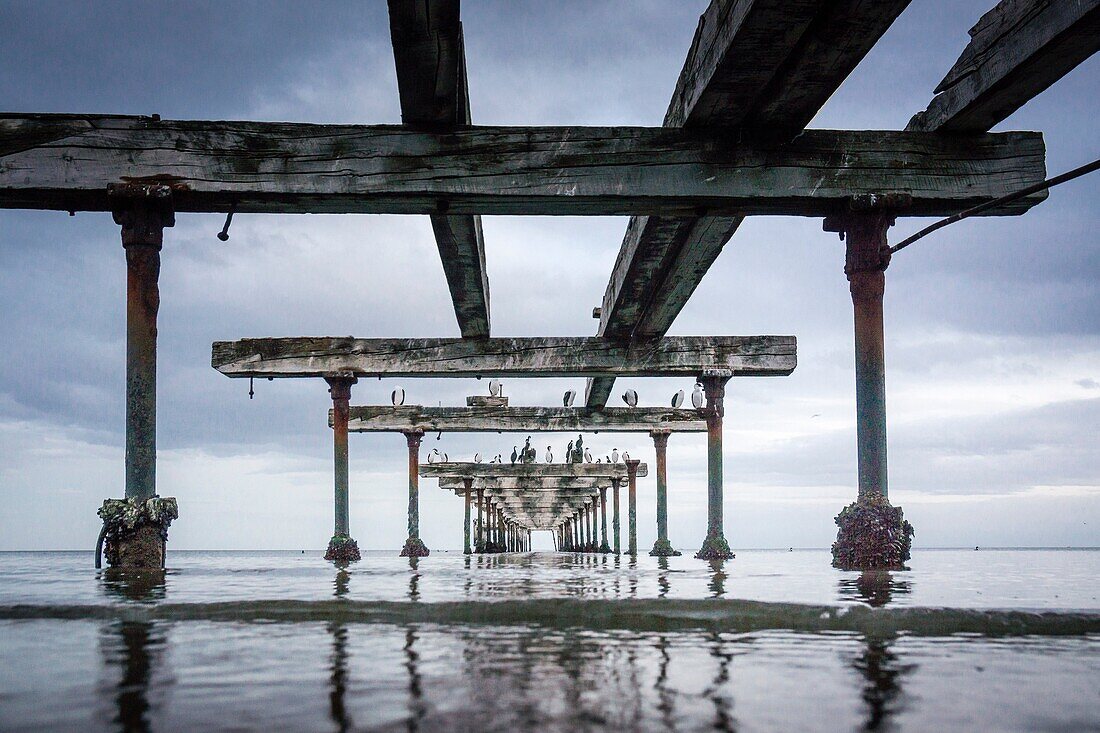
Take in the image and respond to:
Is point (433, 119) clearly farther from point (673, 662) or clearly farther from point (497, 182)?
point (673, 662)

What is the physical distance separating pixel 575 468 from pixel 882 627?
2321 cm

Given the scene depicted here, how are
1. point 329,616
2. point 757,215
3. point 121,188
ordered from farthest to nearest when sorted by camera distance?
point 757,215 → point 121,188 → point 329,616

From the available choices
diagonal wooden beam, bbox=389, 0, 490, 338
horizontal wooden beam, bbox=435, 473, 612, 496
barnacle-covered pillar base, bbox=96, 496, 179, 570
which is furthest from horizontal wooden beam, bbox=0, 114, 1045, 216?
horizontal wooden beam, bbox=435, 473, 612, 496

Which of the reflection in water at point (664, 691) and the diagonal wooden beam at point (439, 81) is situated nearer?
the reflection in water at point (664, 691)

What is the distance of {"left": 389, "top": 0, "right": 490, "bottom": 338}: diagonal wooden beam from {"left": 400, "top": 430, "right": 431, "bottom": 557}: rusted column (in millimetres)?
11490

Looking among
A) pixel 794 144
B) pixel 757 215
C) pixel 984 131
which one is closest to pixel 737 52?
pixel 794 144

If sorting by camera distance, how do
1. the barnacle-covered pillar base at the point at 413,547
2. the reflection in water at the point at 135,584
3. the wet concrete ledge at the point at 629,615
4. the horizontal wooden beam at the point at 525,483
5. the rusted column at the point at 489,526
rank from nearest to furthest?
the wet concrete ledge at the point at 629,615 < the reflection in water at the point at 135,584 < the barnacle-covered pillar base at the point at 413,547 < the horizontal wooden beam at the point at 525,483 < the rusted column at the point at 489,526

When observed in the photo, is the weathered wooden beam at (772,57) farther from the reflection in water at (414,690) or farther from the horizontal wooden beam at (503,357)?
the horizontal wooden beam at (503,357)

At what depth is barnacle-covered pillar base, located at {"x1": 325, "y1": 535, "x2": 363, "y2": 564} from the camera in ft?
46.8

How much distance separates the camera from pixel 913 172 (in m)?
7.20

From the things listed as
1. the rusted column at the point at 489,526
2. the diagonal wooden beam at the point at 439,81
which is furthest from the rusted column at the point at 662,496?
the rusted column at the point at 489,526

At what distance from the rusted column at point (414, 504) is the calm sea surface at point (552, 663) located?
52.9 ft

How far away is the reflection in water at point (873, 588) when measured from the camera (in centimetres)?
401

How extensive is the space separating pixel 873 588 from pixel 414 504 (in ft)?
56.6
